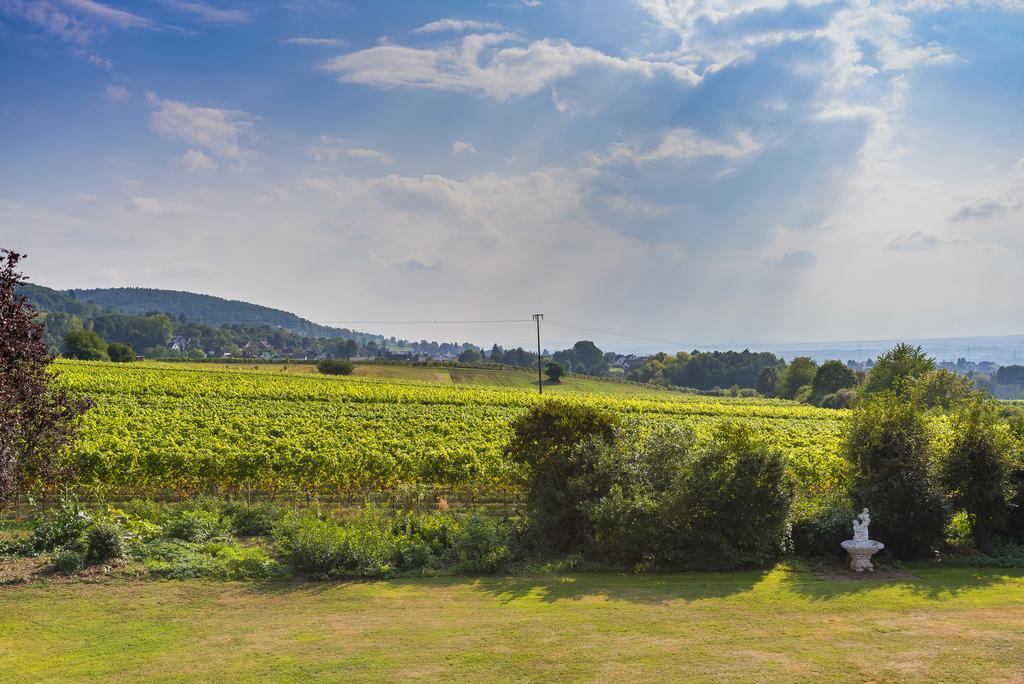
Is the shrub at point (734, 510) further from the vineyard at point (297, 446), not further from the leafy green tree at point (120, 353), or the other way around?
the leafy green tree at point (120, 353)

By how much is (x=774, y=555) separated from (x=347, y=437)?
20.1 metres

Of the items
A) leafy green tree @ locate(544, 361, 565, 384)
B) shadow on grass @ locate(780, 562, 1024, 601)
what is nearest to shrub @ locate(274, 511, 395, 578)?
shadow on grass @ locate(780, 562, 1024, 601)

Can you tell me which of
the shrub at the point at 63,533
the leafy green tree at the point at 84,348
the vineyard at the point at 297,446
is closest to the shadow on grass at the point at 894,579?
the vineyard at the point at 297,446

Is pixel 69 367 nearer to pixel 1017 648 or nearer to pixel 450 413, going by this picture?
pixel 450 413

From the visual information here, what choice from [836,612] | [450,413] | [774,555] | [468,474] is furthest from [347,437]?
[836,612]

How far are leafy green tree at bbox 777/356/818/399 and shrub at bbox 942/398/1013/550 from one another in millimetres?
99284

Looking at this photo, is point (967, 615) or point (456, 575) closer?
point (967, 615)

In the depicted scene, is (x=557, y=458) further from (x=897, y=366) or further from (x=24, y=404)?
(x=897, y=366)

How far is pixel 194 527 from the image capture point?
59.3 ft

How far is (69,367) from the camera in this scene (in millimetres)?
59375

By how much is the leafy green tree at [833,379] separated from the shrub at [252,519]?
91651 mm

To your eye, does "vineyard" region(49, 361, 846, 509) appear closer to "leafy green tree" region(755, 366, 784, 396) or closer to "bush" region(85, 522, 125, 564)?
"bush" region(85, 522, 125, 564)

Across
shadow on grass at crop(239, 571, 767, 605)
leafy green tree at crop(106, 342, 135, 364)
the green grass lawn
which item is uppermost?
leafy green tree at crop(106, 342, 135, 364)

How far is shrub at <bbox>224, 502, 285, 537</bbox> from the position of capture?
19.9 meters
